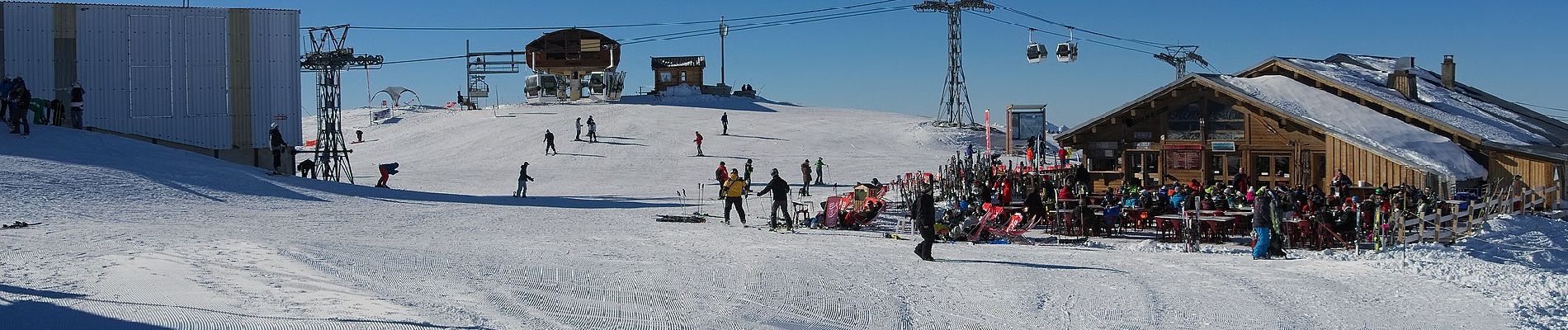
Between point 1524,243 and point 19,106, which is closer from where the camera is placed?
point 1524,243

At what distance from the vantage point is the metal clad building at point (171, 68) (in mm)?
30375

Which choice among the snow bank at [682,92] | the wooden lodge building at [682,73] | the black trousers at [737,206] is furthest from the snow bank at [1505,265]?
the wooden lodge building at [682,73]

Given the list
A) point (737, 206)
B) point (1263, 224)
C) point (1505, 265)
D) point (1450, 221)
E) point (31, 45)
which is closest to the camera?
point (1505, 265)

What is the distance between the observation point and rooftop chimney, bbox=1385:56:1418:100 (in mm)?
27766

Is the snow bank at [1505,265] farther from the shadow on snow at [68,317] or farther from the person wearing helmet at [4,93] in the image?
the person wearing helmet at [4,93]

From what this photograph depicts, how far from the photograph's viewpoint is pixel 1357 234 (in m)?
15.4

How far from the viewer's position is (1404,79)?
2802cm

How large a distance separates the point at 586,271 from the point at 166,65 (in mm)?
23295

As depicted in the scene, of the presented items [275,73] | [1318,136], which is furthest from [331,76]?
[1318,136]

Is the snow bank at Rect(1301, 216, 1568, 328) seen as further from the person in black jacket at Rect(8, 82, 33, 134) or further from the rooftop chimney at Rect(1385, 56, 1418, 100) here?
the person in black jacket at Rect(8, 82, 33, 134)

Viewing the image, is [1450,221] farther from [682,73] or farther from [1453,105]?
[682,73]

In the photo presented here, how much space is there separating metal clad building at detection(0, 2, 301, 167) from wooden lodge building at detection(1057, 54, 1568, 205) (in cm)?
1932

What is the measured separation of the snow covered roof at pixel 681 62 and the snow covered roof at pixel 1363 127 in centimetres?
4744

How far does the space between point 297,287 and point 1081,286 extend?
687cm
